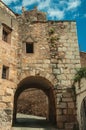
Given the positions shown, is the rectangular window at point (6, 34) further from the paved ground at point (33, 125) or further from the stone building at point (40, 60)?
the paved ground at point (33, 125)

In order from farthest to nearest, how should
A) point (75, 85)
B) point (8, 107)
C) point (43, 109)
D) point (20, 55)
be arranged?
1. point (43, 109)
2. point (20, 55)
3. point (75, 85)
4. point (8, 107)

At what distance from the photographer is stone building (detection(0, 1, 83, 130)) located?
7.96m

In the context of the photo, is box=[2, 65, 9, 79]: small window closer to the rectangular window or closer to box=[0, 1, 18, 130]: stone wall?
box=[0, 1, 18, 130]: stone wall

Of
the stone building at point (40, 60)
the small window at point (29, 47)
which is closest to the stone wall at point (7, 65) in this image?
the stone building at point (40, 60)

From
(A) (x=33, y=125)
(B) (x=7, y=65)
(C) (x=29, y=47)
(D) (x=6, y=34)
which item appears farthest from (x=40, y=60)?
(A) (x=33, y=125)

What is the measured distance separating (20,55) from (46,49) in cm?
129

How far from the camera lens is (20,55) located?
8898 millimetres

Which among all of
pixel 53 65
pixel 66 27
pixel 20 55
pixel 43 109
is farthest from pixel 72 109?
pixel 43 109

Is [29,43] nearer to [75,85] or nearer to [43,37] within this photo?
[43,37]

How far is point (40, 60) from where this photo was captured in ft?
29.1

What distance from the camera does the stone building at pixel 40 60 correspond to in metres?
7.96

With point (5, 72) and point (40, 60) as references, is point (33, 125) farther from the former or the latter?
point (40, 60)

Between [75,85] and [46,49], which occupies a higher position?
[46,49]

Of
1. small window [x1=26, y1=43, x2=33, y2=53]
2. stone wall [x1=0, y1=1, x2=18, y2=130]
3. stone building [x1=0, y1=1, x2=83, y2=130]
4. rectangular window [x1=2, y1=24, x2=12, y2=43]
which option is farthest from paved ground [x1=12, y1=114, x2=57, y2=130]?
rectangular window [x1=2, y1=24, x2=12, y2=43]
